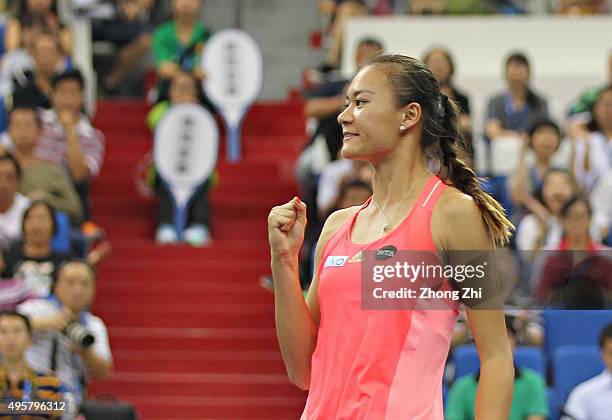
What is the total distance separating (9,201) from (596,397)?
3775 millimetres

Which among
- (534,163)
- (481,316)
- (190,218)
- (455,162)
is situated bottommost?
(481,316)

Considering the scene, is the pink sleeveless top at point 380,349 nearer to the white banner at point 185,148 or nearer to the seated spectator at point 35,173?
the seated spectator at point 35,173

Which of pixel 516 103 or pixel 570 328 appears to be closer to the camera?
pixel 570 328

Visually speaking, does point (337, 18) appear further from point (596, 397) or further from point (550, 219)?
point (596, 397)

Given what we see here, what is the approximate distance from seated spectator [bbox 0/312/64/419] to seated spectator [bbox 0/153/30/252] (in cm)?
163

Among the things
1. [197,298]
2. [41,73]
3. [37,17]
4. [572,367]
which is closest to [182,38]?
[37,17]

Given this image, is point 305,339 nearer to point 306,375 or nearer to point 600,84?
point 306,375

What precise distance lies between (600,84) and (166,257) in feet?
13.1

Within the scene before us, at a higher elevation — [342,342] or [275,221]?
[275,221]

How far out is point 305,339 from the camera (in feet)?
12.8

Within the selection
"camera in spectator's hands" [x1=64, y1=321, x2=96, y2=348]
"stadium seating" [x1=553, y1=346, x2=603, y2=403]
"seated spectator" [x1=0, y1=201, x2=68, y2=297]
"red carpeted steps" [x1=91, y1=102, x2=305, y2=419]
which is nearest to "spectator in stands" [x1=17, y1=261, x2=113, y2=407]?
"camera in spectator's hands" [x1=64, y1=321, x2=96, y2=348]

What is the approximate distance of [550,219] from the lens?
30.2 feet

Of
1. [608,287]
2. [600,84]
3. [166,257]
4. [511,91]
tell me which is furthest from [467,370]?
[600,84]

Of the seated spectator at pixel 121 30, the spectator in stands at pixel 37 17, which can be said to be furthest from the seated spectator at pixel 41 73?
the seated spectator at pixel 121 30
